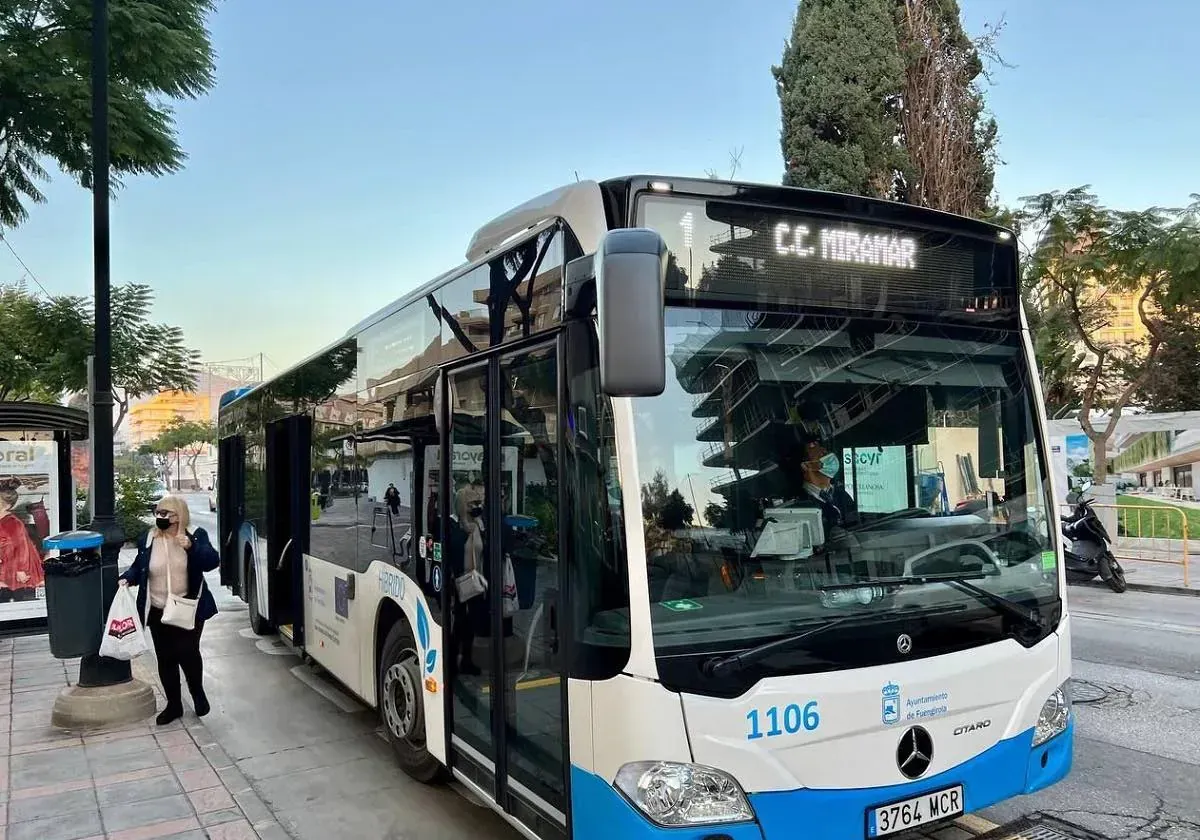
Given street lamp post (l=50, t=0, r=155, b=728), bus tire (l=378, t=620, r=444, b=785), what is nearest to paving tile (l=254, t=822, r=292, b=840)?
bus tire (l=378, t=620, r=444, b=785)

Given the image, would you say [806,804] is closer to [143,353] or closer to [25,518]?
[25,518]

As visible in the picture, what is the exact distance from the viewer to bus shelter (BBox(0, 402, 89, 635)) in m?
9.67

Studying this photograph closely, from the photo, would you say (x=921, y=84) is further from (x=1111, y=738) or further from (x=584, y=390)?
(x=584, y=390)

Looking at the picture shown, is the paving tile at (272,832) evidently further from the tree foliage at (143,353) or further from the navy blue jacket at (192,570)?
the tree foliage at (143,353)

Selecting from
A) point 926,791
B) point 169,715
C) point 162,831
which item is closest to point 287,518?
Answer: point 169,715

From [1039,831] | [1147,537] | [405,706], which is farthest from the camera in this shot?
[1147,537]

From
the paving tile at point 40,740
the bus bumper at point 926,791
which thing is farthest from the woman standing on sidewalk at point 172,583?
the bus bumper at point 926,791

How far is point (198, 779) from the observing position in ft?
17.5

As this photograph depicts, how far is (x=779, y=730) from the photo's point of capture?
306 cm

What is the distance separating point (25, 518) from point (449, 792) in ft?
24.3

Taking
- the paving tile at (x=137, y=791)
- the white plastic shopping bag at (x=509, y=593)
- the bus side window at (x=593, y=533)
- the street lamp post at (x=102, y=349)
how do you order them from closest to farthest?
the bus side window at (x=593, y=533), the white plastic shopping bag at (x=509, y=593), the paving tile at (x=137, y=791), the street lamp post at (x=102, y=349)

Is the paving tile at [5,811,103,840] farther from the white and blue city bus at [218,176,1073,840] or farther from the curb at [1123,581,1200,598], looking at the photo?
the curb at [1123,581,1200,598]

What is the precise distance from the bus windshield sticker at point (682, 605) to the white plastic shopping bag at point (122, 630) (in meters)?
4.94

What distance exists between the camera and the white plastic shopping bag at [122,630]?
630 centimetres
